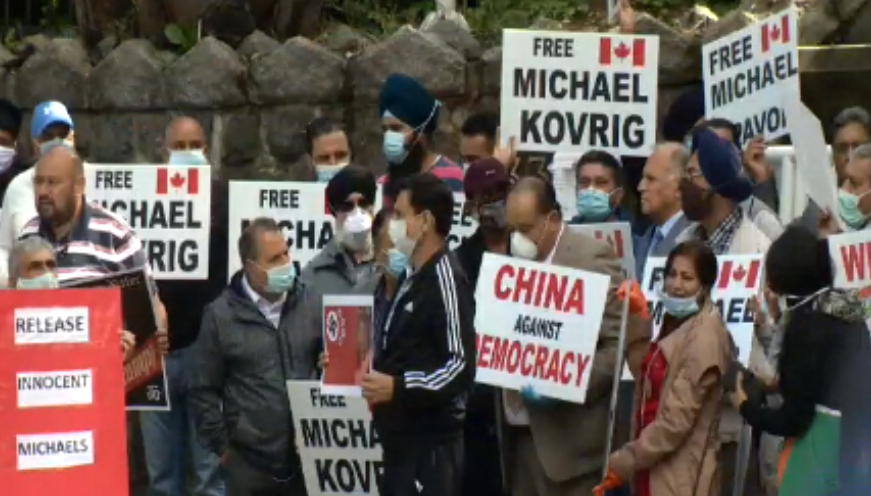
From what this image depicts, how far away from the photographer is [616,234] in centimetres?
1384

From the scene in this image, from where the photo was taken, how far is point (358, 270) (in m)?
14.5

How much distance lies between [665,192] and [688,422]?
161 cm

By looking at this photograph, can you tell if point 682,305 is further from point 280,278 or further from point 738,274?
point 280,278

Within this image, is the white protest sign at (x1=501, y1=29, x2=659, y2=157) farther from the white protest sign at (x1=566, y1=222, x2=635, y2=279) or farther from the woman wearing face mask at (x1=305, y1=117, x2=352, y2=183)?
the white protest sign at (x1=566, y1=222, x2=635, y2=279)

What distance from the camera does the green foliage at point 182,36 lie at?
18438 millimetres

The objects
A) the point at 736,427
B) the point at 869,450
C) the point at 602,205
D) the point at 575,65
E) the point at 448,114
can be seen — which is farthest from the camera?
the point at 448,114

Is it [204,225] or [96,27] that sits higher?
[96,27]

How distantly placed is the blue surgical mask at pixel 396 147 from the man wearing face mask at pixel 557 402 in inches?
63.2

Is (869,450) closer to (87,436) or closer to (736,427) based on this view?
(736,427)

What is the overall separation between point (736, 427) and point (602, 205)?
1.73 meters

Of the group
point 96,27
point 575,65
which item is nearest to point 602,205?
point 575,65

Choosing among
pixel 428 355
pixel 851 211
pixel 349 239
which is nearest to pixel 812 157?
pixel 851 211

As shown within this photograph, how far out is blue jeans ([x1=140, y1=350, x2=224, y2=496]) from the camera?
50.8 feet

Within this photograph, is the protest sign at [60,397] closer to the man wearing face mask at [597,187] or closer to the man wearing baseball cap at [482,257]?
the man wearing baseball cap at [482,257]
